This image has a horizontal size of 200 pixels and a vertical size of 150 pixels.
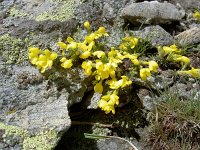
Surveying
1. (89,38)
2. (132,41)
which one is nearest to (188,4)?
(132,41)

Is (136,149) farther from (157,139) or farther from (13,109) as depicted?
(13,109)

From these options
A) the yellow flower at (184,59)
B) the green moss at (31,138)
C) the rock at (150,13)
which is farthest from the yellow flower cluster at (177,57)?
the green moss at (31,138)

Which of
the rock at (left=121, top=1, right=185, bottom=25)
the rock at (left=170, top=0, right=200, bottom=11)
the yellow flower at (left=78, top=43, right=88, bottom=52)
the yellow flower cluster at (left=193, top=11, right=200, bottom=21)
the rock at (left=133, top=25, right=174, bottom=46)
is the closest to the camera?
the yellow flower at (left=78, top=43, right=88, bottom=52)

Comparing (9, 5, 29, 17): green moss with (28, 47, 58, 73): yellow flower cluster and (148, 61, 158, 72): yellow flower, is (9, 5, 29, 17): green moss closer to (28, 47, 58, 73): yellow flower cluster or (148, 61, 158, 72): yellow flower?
(28, 47, 58, 73): yellow flower cluster

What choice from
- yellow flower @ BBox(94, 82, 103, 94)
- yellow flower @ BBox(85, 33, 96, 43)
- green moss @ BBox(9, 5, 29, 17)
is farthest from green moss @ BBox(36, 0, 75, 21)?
yellow flower @ BBox(94, 82, 103, 94)

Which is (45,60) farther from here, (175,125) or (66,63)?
(175,125)

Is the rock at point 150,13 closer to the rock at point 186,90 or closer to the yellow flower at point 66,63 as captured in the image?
the rock at point 186,90
